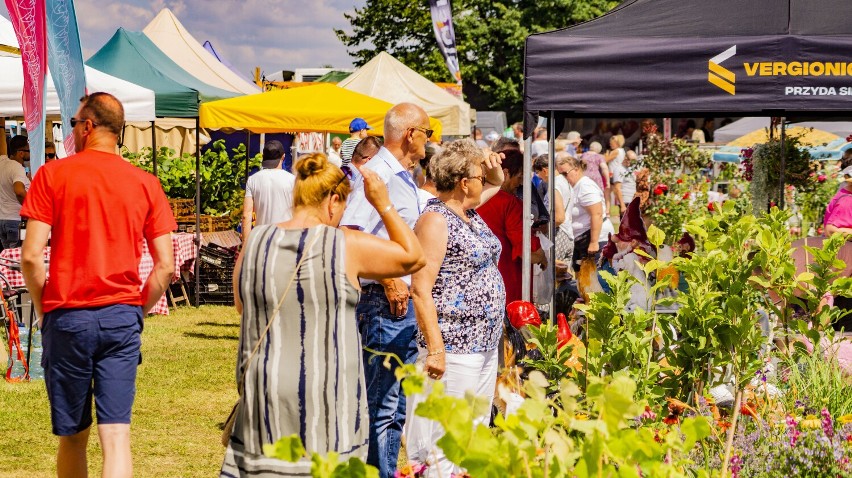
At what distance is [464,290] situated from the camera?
450cm

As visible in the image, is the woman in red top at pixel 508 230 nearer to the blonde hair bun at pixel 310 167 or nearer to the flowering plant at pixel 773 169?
the blonde hair bun at pixel 310 167

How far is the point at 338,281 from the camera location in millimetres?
3334

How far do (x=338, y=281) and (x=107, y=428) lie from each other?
1.50m

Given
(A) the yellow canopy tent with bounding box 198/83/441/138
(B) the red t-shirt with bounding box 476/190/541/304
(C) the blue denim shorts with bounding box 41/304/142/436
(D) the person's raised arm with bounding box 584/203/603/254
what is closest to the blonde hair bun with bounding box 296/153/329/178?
(C) the blue denim shorts with bounding box 41/304/142/436

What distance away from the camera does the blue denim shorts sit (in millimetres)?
4160

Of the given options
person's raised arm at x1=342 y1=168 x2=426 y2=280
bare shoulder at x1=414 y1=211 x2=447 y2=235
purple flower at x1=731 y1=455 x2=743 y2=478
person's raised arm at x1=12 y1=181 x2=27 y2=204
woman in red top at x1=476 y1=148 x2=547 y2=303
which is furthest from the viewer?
person's raised arm at x1=12 y1=181 x2=27 y2=204

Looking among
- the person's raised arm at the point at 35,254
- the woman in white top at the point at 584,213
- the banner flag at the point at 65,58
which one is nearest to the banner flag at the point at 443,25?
the woman in white top at the point at 584,213

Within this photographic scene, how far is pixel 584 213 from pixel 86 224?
7195 mm

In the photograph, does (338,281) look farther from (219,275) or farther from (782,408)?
(219,275)

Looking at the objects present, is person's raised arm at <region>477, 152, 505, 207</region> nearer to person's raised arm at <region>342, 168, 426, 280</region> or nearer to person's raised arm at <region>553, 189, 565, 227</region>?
person's raised arm at <region>342, 168, 426, 280</region>

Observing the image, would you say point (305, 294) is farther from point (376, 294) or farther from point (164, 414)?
point (164, 414)

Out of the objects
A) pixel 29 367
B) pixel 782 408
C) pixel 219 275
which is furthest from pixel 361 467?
pixel 219 275

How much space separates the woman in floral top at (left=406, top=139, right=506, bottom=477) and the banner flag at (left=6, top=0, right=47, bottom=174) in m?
3.09

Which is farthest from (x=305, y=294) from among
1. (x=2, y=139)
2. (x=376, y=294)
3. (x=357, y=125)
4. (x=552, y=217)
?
(x=2, y=139)
